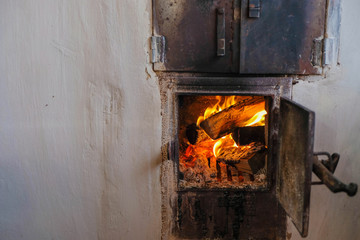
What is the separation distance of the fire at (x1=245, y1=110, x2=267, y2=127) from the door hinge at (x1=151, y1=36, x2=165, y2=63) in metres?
0.81

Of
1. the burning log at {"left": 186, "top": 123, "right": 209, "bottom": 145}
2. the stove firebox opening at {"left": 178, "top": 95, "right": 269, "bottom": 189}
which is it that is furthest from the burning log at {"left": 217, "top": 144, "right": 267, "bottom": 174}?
the burning log at {"left": 186, "top": 123, "right": 209, "bottom": 145}

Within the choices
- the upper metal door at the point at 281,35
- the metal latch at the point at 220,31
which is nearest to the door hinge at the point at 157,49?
the metal latch at the point at 220,31

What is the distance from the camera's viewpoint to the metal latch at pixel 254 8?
1.78 meters

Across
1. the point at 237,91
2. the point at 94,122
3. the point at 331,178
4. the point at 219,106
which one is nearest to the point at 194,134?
the point at 219,106

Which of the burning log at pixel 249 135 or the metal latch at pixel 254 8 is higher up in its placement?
the metal latch at pixel 254 8

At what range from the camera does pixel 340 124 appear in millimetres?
1957

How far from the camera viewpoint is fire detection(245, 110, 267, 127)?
2.19 m

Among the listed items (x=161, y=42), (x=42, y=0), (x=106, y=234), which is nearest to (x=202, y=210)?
(x=106, y=234)

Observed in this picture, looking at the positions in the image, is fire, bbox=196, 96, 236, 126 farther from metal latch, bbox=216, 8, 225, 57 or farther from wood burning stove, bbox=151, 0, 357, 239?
metal latch, bbox=216, 8, 225, 57

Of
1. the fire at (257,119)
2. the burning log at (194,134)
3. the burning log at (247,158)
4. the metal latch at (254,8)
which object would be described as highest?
the metal latch at (254,8)

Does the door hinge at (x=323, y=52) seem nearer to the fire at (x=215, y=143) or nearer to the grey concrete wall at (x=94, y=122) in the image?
the grey concrete wall at (x=94, y=122)

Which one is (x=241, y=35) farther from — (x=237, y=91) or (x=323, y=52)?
(x=323, y=52)

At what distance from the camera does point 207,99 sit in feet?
8.48

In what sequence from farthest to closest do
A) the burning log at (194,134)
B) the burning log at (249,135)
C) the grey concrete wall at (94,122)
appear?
the burning log at (194,134) → the burning log at (249,135) → the grey concrete wall at (94,122)
